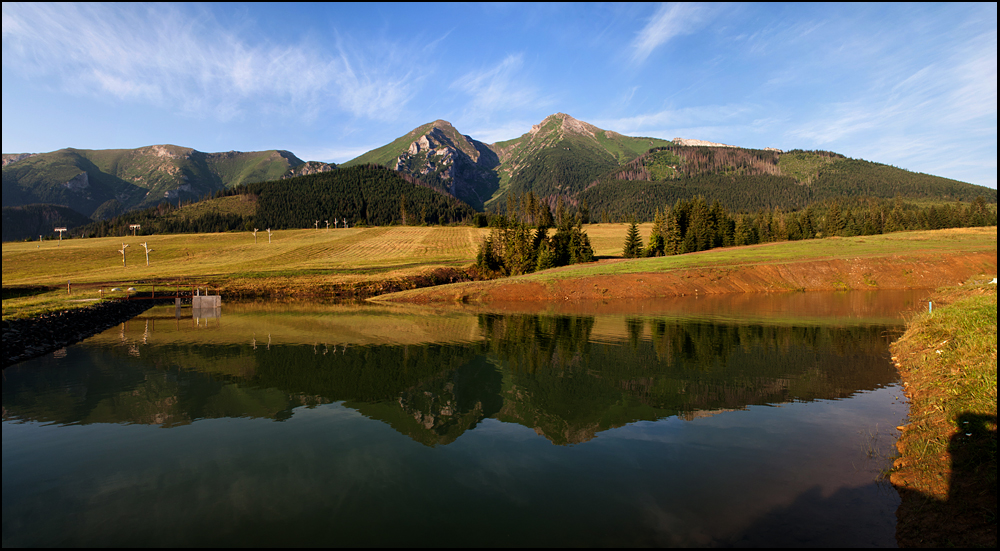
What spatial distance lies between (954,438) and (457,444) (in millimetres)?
11352

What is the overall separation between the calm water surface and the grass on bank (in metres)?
0.60

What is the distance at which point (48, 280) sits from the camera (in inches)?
2953

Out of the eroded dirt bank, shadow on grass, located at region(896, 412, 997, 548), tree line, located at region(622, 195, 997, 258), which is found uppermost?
tree line, located at region(622, 195, 997, 258)

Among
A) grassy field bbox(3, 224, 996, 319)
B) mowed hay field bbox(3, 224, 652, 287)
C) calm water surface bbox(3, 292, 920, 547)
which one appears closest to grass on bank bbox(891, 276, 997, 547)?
calm water surface bbox(3, 292, 920, 547)

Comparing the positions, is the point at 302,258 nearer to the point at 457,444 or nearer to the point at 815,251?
the point at 457,444

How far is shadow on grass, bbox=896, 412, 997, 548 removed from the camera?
6.95m

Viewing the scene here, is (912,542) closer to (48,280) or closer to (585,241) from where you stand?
(585,241)

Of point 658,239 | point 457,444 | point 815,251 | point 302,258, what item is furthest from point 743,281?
point 302,258

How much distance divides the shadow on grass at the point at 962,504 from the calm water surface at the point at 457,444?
403 millimetres

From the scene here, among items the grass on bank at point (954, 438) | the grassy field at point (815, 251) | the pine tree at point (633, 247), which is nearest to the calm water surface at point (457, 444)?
the grass on bank at point (954, 438)

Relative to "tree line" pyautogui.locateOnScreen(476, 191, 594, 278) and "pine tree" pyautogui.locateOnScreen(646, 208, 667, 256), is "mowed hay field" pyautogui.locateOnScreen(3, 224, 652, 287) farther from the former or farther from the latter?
"tree line" pyautogui.locateOnScreen(476, 191, 594, 278)

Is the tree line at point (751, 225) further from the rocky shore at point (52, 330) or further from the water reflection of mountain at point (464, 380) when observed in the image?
the rocky shore at point (52, 330)

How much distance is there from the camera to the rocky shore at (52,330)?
23109 millimetres

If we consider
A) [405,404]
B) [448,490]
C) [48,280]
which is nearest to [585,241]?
[405,404]
